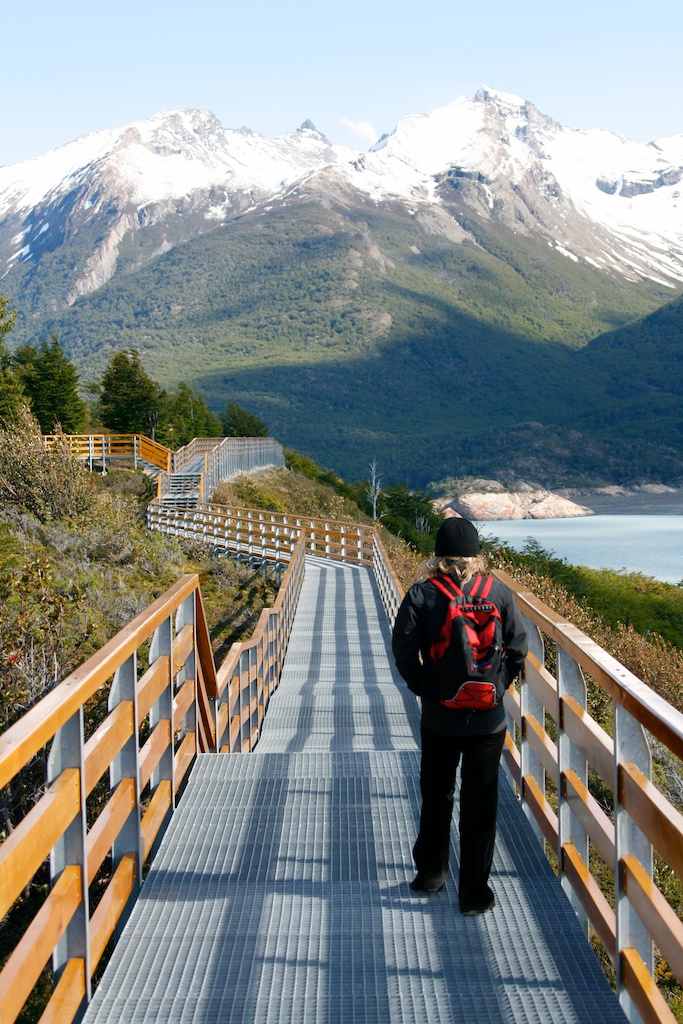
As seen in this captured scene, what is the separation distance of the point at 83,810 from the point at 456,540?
168cm

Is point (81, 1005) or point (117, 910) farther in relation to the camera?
point (117, 910)

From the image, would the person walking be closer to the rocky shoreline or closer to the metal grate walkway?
the metal grate walkway

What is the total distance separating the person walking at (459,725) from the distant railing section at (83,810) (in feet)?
3.37

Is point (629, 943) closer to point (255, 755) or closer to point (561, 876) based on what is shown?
point (561, 876)

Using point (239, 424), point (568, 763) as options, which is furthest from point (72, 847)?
point (239, 424)

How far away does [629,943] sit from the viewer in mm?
3301

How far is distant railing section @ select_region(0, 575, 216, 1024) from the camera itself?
8.57ft

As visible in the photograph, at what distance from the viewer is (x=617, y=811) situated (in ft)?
10.8

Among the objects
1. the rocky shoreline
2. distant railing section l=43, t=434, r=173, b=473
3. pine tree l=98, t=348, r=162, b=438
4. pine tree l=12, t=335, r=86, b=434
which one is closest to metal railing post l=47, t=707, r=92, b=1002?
distant railing section l=43, t=434, r=173, b=473

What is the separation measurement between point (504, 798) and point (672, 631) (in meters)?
49.0

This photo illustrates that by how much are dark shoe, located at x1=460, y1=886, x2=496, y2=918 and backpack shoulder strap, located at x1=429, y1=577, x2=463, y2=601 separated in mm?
1080

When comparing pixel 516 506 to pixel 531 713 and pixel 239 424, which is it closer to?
pixel 239 424

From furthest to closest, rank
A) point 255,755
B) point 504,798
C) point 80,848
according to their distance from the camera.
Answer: point 255,755 → point 504,798 → point 80,848

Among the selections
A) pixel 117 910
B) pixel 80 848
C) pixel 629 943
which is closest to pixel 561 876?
pixel 629 943
